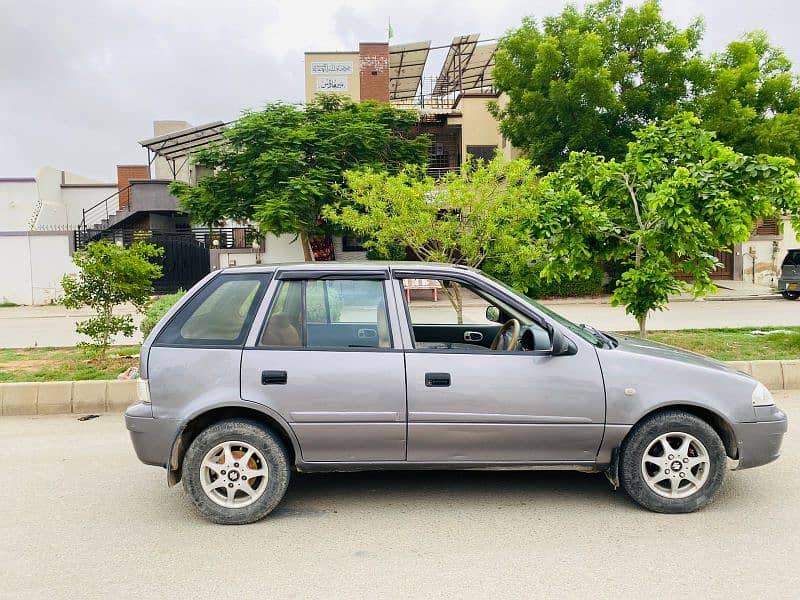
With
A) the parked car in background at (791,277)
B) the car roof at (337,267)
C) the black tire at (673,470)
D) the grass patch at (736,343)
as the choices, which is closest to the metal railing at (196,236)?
the grass patch at (736,343)

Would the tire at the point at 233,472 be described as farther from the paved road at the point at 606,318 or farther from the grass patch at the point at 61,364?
the paved road at the point at 606,318

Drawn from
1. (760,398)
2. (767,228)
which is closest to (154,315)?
(760,398)

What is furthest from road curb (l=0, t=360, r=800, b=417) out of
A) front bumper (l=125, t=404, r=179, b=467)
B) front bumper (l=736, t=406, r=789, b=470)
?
front bumper (l=736, t=406, r=789, b=470)

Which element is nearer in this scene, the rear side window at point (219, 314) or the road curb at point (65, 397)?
the rear side window at point (219, 314)

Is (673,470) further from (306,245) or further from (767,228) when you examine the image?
(767,228)

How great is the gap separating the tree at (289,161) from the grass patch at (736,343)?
1239cm

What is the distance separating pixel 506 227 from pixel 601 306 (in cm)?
1158

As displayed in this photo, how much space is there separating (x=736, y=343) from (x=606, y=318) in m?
7.02

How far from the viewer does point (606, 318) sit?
17.2 meters

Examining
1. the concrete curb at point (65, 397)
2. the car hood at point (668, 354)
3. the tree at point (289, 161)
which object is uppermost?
the tree at point (289, 161)

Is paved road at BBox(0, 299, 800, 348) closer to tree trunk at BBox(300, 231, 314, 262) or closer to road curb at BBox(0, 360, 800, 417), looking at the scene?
road curb at BBox(0, 360, 800, 417)

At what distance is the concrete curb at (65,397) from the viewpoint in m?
7.57

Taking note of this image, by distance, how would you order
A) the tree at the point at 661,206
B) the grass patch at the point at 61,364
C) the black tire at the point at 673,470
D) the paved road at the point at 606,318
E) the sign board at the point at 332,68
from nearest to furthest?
the black tire at the point at 673,470 < the tree at the point at 661,206 < the grass patch at the point at 61,364 < the paved road at the point at 606,318 < the sign board at the point at 332,68

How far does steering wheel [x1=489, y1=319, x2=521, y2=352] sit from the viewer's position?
450 centimetres
